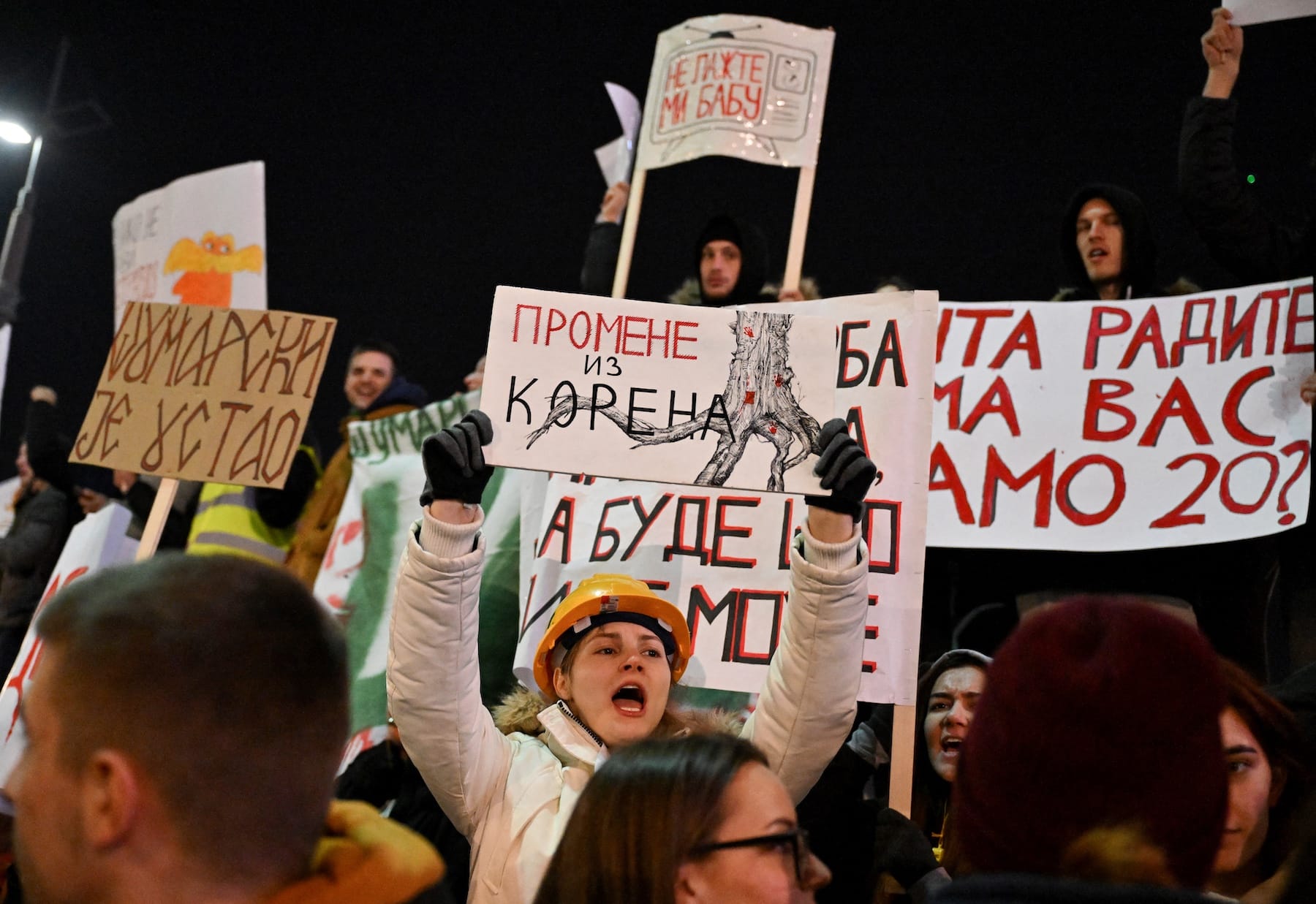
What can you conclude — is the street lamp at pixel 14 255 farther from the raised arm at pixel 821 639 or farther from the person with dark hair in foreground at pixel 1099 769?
the person with dark hair in foreground at pixel 1099 769

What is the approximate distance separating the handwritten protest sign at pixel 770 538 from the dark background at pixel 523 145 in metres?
3.62

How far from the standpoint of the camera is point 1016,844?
4.12 feet

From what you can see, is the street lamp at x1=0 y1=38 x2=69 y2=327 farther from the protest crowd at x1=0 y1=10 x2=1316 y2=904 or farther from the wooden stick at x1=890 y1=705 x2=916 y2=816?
the wooden stick at x1=890 y1=705 x2=916 y2=816

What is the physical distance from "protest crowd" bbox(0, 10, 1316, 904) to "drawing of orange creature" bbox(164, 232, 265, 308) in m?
0.60

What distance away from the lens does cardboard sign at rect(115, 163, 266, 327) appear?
217 inches

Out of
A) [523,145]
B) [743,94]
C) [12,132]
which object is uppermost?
[523,145]

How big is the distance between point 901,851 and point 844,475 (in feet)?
2.57

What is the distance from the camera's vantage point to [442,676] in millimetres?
2498

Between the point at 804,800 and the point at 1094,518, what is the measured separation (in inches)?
55.7

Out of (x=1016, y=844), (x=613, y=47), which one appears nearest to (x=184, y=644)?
(x=1016, y=844)

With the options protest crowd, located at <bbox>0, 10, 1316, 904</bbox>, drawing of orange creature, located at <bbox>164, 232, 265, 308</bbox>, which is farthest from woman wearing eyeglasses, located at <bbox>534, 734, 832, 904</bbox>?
drawing of orange creature, located at <bbox>164, 232, 265, 308</bbox>

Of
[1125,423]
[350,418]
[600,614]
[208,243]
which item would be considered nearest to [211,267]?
[208,243]

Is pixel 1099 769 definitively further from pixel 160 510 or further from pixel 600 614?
pixel 160 510

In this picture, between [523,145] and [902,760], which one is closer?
[902,760]
